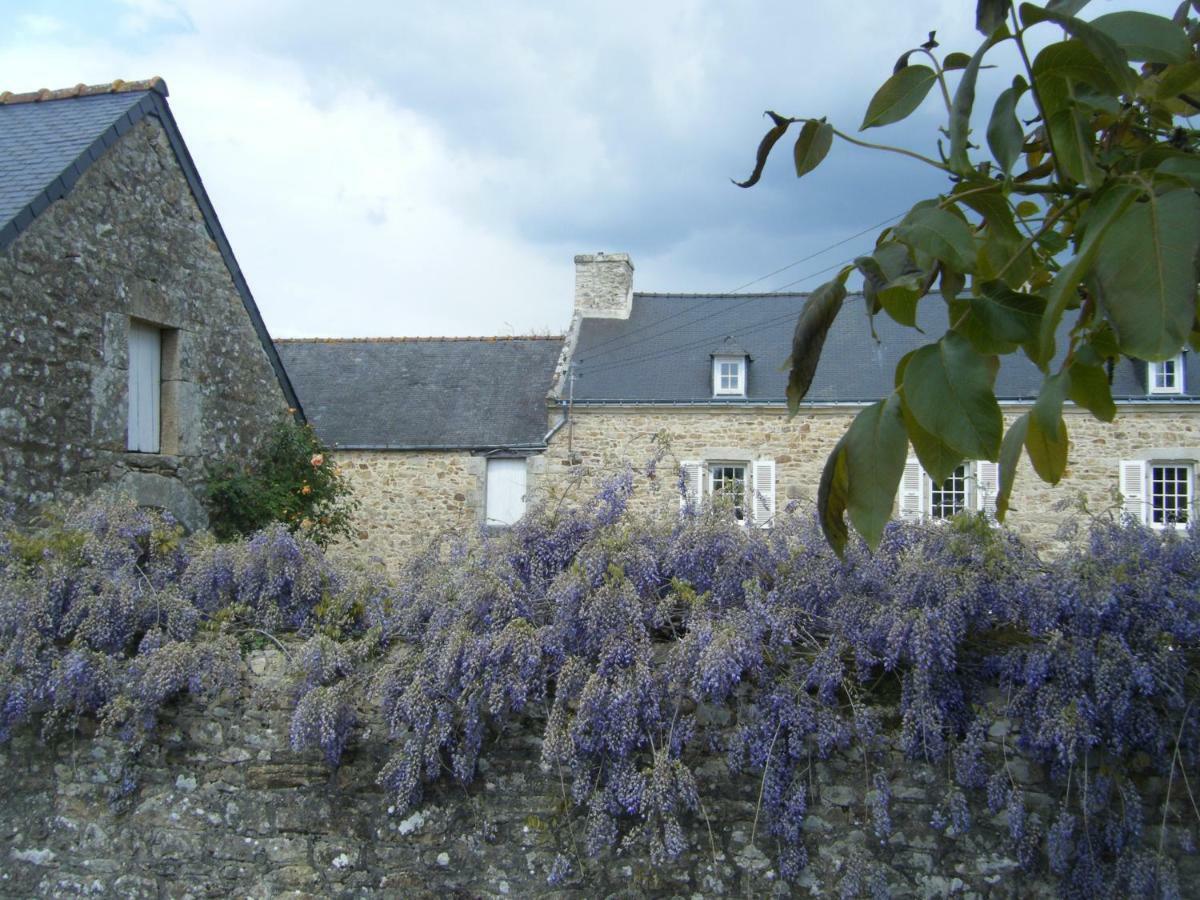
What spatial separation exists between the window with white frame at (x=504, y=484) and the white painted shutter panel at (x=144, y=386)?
31.2ft

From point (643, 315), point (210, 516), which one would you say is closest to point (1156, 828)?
point (210, 516)

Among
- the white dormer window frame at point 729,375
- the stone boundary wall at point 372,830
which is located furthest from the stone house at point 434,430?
the stone boundary wall at point 372,830

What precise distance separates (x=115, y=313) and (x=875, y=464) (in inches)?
298

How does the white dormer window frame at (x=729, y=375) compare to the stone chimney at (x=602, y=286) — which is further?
the stone chimney at (x=602, y=286)

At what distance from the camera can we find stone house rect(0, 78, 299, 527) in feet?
22.8

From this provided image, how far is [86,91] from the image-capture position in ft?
28.5

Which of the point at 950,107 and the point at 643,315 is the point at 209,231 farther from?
the point at 643,315

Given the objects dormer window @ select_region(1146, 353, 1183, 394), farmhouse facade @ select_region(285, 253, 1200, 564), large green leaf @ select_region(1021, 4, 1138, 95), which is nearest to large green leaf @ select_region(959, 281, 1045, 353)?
large green leaf @ select_region(1021, 4, 1138, 95)

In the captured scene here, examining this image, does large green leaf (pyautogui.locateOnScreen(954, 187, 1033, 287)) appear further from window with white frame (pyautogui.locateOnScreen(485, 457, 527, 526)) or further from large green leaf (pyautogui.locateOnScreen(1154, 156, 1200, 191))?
window with white frame (pyautogui.locateOnScreen(485, 457, 527, 526))

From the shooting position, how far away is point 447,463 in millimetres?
17844

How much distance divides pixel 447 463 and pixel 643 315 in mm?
4736

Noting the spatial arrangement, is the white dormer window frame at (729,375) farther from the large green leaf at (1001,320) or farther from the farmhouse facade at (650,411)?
the large green leaf at (1001,320)

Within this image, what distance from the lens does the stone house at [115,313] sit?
6.96m

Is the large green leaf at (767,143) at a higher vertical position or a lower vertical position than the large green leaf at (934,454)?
higher
